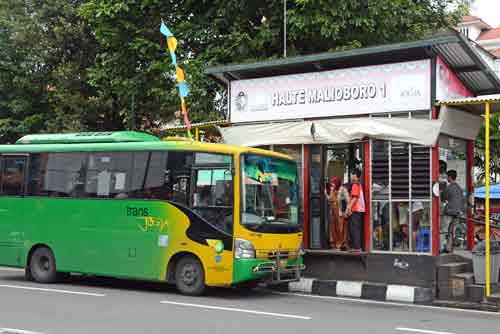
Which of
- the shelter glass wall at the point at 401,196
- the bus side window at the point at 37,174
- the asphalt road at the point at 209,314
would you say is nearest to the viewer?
the asphalt road at the point at 209,314

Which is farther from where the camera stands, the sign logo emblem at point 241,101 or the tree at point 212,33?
the tree at point 212,33

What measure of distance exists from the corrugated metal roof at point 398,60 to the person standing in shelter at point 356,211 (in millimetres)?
2445

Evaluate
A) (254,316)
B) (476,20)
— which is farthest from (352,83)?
(476,20)

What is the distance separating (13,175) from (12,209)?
2.48ft

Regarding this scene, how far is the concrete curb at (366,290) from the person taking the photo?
12.9m

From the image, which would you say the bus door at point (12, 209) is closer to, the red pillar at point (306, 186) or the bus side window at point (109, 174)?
the bus side window at point (109, 174)

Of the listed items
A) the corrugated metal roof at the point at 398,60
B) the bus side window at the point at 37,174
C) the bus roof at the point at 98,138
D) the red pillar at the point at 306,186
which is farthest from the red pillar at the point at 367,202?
the bus side window at the point at 37,174

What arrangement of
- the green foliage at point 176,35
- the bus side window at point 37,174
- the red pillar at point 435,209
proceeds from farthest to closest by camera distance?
the green foliage at point 176,35 < the bus side window at point 37,174 < the red pillar at point 435,209

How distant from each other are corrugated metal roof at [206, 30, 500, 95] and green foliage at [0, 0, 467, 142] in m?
3.49

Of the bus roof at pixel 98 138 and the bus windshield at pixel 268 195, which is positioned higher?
the bus roof at pixel 98 138

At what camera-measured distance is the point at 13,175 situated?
606 inches

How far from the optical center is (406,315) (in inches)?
432

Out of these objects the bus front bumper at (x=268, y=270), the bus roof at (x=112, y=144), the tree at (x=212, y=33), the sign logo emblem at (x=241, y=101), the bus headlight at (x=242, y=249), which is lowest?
the bus front bumper at (x=268, y=270)

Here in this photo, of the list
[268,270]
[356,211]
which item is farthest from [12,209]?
[356,211]
